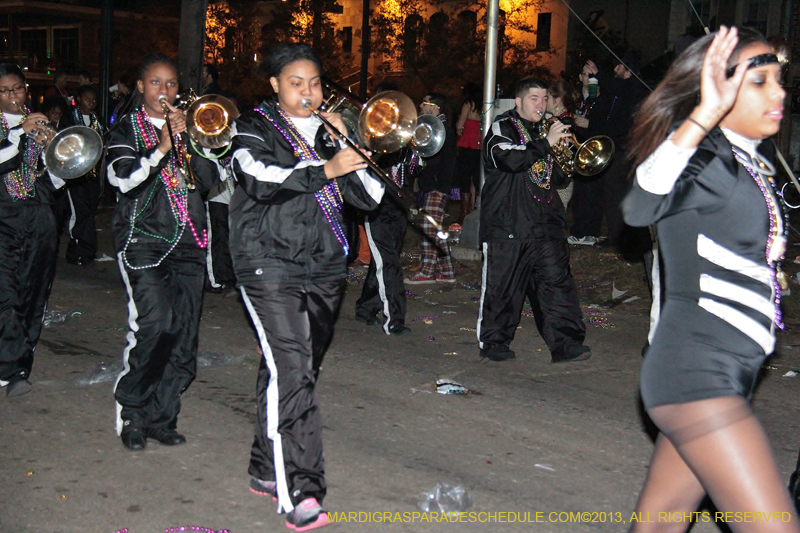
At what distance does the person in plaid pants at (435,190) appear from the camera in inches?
339

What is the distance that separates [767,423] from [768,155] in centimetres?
159

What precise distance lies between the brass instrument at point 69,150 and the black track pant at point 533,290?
9.10 ft

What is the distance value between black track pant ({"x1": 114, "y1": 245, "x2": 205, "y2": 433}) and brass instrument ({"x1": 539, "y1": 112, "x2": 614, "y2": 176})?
9.41ft

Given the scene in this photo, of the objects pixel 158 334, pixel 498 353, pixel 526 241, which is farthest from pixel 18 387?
pixel 526 241

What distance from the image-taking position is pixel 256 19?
36125 millimetres

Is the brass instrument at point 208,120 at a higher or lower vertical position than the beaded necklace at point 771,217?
higher

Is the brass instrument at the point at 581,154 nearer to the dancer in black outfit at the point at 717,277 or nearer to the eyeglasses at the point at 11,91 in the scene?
the eyeglasses at the point at 11,91

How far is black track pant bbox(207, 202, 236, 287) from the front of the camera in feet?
29.9

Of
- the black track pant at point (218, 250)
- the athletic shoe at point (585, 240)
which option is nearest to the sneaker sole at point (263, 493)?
the black track pant at point (218, 250)

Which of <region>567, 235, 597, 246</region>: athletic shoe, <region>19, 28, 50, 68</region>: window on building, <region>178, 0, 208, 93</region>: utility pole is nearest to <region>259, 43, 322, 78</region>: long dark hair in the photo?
<region>567, 235, 597, 246</region>: athletic shoe

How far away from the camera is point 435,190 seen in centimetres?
936

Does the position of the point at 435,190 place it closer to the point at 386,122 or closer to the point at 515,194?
the point at 515,194

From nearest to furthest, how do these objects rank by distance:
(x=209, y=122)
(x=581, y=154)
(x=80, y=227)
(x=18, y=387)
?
(x=209, y=122)
(x=18, y=387)
(x=581, y=154)
(x=80, y=227)

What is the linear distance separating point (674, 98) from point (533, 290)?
3.89m
